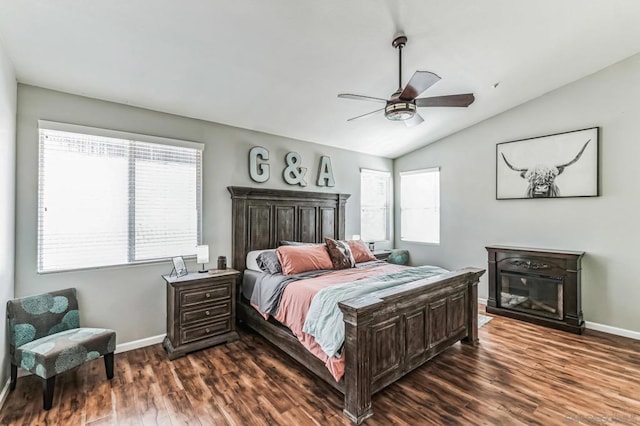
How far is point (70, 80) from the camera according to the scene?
274cm

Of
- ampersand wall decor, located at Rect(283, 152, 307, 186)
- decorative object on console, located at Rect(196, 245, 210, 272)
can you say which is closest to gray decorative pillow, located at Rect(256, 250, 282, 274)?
decorative object on console, located at Rect(196, 245, 210, 272)

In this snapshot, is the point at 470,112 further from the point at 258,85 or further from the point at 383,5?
the point at 258,85

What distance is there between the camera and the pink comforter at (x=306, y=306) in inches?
89.4

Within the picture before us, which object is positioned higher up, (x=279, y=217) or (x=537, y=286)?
(x=279, y=217)

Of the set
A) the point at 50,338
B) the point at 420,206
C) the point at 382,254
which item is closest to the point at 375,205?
the point at 420,206

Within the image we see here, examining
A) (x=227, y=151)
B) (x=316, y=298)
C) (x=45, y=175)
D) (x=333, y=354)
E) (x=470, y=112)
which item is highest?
(x=470, y=112)

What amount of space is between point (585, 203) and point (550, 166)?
63cm

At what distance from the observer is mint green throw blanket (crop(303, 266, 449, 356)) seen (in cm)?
227

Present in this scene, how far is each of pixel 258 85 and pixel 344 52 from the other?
969 millimetres

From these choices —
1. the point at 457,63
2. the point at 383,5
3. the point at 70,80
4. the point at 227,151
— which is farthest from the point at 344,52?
the point at 70,80

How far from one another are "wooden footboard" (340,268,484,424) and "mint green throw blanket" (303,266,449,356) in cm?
14

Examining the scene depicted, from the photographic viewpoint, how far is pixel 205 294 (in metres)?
3.23

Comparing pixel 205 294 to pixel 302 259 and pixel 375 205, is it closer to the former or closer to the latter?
pixel 302 259

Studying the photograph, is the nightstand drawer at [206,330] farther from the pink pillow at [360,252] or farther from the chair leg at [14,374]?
the pink pillow at [360,252]
